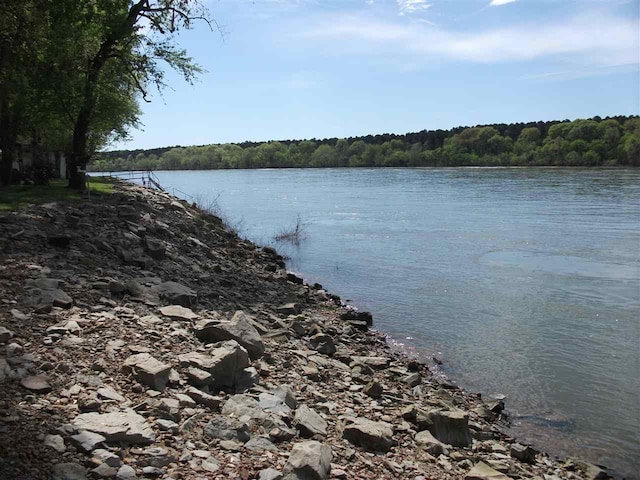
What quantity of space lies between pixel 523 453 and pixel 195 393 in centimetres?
477

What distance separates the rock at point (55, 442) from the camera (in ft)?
15.6

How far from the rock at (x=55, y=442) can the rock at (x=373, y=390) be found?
5155 mm

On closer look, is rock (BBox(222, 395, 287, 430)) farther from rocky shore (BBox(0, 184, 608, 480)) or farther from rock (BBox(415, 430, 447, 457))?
rock (BBox(415, 430, 447, 457))

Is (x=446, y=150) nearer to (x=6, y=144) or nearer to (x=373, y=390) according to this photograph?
(x=6, y=144)

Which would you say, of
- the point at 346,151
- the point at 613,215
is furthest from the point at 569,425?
the point at 346,151

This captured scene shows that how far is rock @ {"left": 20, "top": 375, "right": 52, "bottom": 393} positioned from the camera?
226 inches

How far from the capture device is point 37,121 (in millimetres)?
25500

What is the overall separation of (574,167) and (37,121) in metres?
115

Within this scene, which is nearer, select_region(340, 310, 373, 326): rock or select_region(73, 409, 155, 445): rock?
select_region(73, 409, 155, 445): rock

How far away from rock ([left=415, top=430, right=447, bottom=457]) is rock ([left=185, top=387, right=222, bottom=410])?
2692 mm

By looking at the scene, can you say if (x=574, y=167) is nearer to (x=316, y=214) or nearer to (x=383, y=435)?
(x=316, y=214)

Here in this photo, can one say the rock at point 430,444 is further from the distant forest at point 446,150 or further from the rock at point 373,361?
the distant forest at point 446,150

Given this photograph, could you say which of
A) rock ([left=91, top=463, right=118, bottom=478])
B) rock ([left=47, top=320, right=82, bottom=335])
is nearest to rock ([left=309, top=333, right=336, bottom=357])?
rock ([left=47, top=320, right=82, bottom=335])

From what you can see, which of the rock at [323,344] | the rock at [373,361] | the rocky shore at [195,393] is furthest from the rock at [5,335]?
the rock at [373,361]
